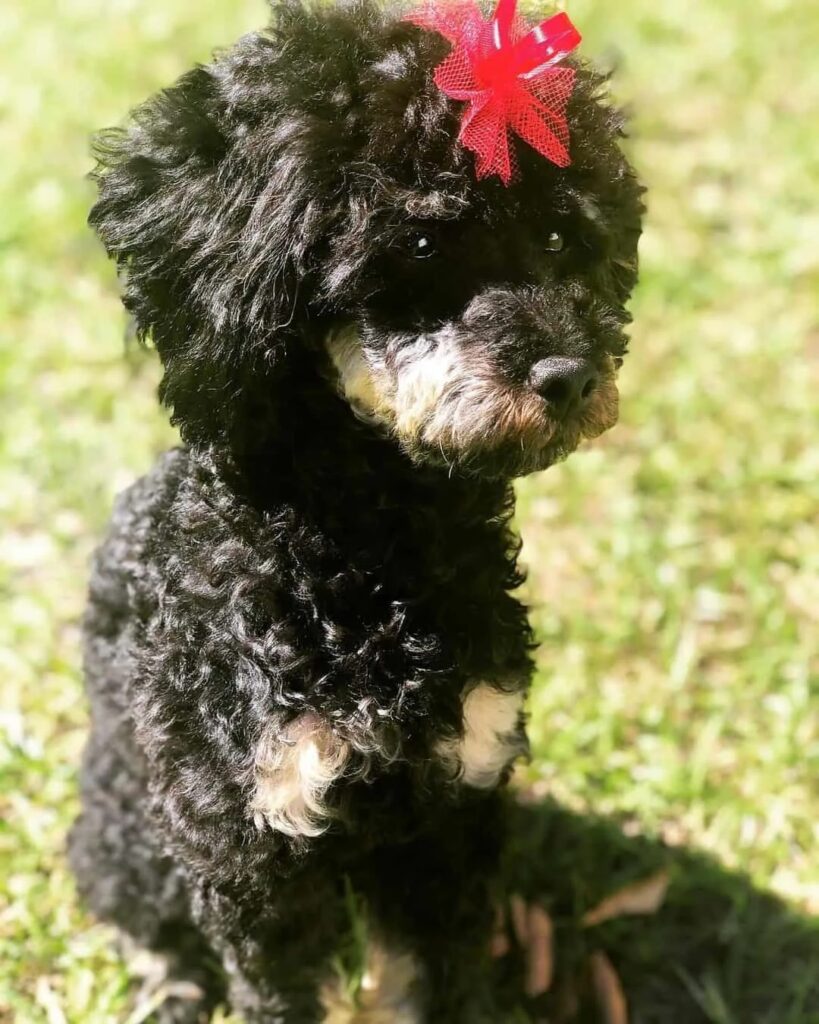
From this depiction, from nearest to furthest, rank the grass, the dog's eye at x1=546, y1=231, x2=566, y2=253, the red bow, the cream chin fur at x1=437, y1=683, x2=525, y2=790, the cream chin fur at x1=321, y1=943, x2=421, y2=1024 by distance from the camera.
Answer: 1. the red bow
2. the dog's eye at x1=546, y1=231, x2=566, y2=253
3. the cream chin fur at x1=437, y1=683, x2=525, y2=790
4. the cream chin fur at x1=321, y1=943, x2=421, y2=1024
5. the grass

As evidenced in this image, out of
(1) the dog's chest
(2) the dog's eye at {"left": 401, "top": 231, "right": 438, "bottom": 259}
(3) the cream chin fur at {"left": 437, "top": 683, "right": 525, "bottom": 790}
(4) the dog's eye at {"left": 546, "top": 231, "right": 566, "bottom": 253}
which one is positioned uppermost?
(2) the dog's eye at {"left": 401, "top": 231, "right": 438, "bottom": 259}

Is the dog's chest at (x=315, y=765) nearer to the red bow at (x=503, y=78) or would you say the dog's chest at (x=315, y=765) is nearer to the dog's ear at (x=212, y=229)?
the dog's ear at (x=212, y=229)

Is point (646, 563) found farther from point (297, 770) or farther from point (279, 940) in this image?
point (297, 770)

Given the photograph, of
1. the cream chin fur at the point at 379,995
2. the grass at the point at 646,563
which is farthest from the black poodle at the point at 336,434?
the grass at the point at 646,563

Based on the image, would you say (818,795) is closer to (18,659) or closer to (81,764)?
(81,764)

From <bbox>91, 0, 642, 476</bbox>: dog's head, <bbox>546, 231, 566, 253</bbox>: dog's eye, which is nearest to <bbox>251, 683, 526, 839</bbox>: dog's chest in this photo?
<bbox>91, 0, 642, 476</bbox>: dog's head

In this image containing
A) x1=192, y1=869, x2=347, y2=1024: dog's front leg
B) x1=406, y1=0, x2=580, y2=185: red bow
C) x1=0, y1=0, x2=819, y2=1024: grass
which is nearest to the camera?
x1=406, y1=0, x2=580, y2=185: red bow

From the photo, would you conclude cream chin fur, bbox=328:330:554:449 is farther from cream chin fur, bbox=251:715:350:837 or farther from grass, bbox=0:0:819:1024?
grass, bbox=0:0:819:1024
